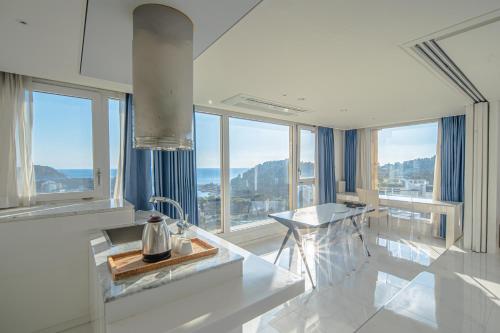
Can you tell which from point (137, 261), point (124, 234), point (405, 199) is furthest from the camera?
point (405, 199)

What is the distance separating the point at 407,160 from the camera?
16.2ft

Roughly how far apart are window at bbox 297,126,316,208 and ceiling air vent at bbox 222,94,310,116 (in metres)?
1.30

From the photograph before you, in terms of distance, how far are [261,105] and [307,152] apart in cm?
228

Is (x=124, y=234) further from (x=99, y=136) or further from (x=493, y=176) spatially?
(x=493, y=176)

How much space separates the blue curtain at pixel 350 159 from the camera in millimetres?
5785

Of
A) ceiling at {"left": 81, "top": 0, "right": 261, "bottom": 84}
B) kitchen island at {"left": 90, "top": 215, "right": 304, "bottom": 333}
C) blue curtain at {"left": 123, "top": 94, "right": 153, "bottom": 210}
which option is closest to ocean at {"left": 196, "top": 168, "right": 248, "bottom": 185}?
blue curtain at {"left": 123, "top": 94, "right": 153, "bottom": 210}

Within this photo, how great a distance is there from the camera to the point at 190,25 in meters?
1.25

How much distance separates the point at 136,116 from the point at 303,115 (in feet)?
11.3

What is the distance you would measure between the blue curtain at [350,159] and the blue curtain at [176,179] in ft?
13.5

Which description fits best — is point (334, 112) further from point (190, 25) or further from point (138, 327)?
point (138, 327)

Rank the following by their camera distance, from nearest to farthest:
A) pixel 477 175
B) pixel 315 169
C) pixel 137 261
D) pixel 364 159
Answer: pixel 137 261 → pixel 477 175 → pixel 315 169 → pixel 364 159

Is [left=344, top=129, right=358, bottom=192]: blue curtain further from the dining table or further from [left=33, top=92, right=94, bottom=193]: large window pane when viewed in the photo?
[left=33, top=92, right=94, bottom=193]: large window pane

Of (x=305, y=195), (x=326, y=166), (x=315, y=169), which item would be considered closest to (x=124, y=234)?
(x=305, y=195)

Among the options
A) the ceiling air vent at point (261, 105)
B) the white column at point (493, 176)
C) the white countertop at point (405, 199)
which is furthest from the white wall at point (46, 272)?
the white column at point (493, 176)
